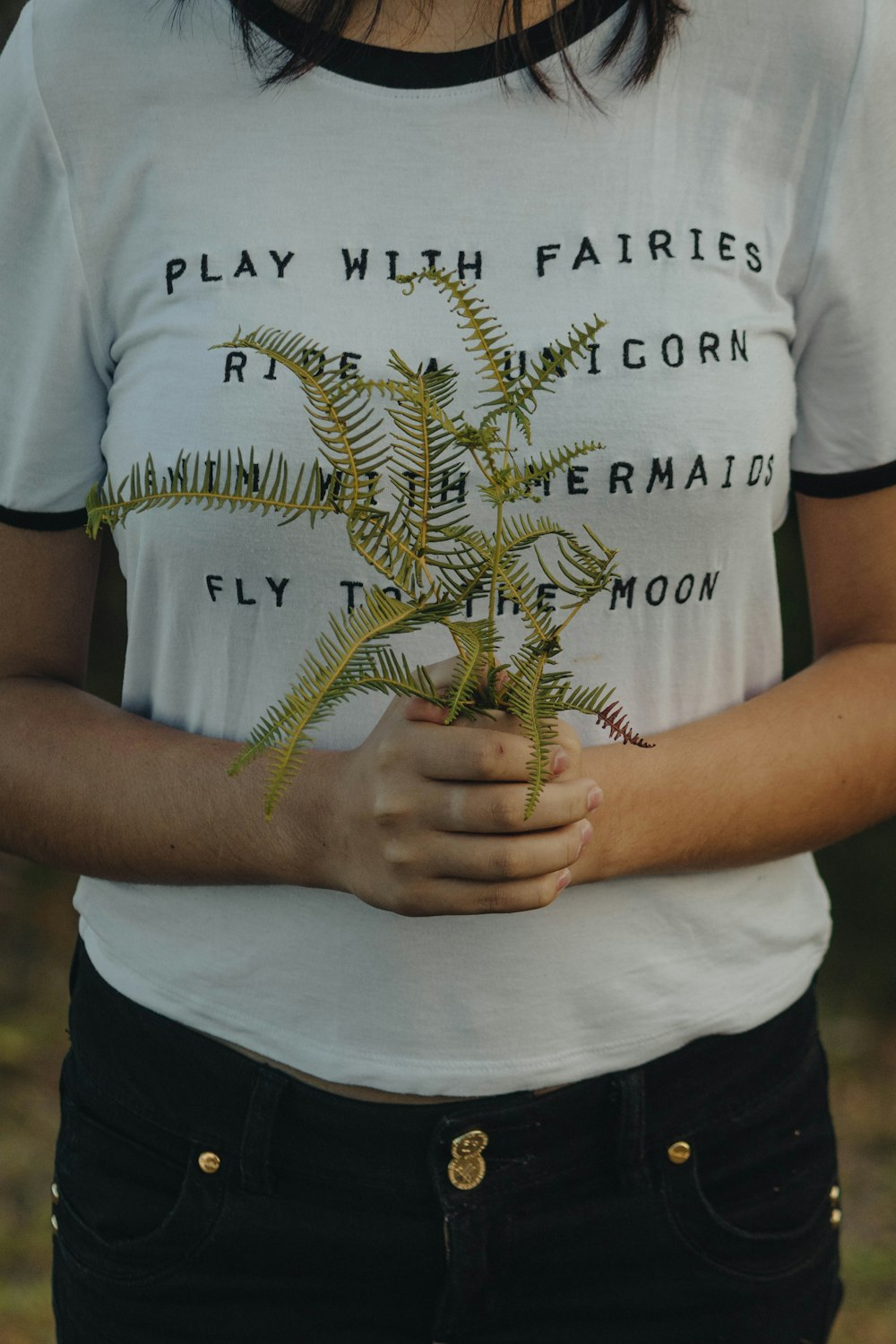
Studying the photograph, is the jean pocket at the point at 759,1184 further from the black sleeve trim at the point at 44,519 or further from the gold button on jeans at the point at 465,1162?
the black sleeve trim at the point at 44,519

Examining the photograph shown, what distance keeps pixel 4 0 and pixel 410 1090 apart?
3.23 m

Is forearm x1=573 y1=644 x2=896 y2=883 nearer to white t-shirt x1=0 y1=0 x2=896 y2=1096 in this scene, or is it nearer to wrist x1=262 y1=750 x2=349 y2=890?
white t-shirt x1=0 y1=0 x2=896 y2=1096

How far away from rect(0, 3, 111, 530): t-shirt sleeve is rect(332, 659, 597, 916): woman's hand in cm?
Answer: 44

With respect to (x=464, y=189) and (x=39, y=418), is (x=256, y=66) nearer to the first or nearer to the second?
(x=464, y=189)

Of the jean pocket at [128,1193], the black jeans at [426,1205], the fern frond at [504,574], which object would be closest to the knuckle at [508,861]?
the fern frond at [504,574]

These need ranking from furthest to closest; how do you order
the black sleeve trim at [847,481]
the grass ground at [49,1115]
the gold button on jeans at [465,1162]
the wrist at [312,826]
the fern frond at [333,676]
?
the grass ground at [49,1115] → the black sleeve trim at [847,481] → the gold button on jeans at [465,1162] → the wrist at [312,826] → the fern frond at [333,676]

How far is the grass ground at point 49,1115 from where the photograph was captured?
105 inches

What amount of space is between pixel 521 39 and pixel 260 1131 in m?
0.96

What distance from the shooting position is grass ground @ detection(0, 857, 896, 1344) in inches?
105

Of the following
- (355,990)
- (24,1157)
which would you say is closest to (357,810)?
(355,990)

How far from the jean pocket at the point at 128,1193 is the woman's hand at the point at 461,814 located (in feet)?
1.31

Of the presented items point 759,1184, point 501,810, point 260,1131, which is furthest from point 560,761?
point 759,1184

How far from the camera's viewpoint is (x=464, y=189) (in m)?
1.10

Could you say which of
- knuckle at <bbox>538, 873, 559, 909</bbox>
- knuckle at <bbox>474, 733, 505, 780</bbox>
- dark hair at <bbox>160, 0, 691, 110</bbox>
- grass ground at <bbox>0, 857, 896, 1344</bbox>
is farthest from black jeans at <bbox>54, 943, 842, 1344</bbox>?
grass ground at <bbox>0, 857, 896, 1344</bbox>
